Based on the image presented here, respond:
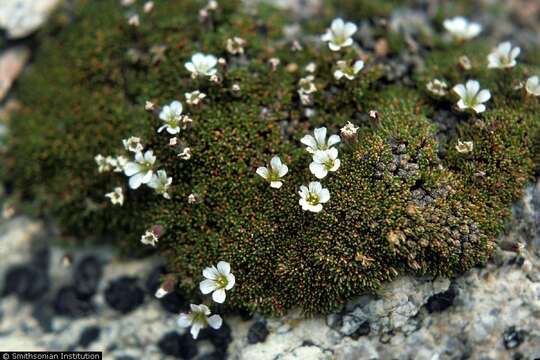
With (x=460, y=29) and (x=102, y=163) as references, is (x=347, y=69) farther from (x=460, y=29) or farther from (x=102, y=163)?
(x=102, y=163)

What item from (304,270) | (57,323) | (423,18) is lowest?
(57,323)

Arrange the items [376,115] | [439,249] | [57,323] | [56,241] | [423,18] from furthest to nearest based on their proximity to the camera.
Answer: [423,18], [56,241], [57,323], [376,115], [439,249]

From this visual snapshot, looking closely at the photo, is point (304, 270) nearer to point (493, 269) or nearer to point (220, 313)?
point (220, 313)

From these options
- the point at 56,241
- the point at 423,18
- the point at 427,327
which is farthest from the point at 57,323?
the point at 423,18

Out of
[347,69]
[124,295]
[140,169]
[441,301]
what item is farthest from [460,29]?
[124,295]

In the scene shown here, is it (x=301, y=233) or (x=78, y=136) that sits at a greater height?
(x=78, y=136)
